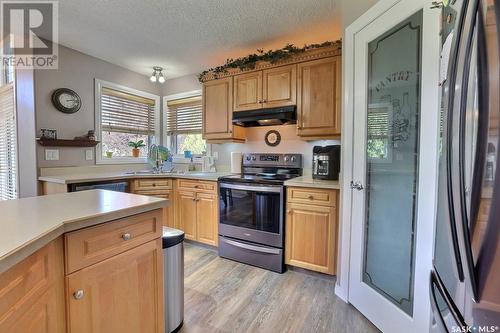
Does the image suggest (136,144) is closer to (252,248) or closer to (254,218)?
(254,218)

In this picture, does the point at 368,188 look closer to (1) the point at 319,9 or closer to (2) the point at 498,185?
(2) the point at 498,185

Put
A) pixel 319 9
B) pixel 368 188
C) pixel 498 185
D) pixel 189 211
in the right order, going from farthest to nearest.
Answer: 1. pixel 189 211
2. pixel 319 9
3. pixel 368 188
4. pixel 498 185

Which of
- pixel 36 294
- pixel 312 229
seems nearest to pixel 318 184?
pixel 312 229

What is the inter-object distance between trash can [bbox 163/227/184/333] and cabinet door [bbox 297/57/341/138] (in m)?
1.71

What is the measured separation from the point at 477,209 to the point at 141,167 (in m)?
3.88

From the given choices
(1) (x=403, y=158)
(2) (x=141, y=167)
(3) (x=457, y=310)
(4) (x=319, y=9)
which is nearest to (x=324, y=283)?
(1) (x=403, y=158)

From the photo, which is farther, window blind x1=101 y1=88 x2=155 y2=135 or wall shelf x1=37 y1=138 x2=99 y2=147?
window blind x1=101 y1=88 x2=155 y2=135

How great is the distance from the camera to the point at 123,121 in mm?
3477

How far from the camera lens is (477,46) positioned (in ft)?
1.82

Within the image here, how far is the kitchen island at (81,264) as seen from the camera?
695mm

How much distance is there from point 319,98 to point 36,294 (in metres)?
2.45

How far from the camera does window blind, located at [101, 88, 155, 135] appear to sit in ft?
10.7

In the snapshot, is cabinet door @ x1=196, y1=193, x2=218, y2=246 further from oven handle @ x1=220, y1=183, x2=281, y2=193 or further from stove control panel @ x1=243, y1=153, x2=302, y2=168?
stove control panel @ x1=243, y1=153, x2=302, y2=168

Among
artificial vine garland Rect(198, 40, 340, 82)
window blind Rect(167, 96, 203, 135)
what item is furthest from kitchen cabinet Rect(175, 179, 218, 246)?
artificial vine garland Rect(198, 40, 340, 82)
